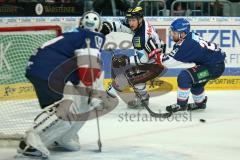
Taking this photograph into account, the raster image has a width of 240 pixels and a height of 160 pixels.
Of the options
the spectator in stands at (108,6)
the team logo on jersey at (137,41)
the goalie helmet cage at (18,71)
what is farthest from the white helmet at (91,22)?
the spectator in stands at (108,6)

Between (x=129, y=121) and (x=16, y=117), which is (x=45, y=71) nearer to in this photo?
(x=16, y=117)

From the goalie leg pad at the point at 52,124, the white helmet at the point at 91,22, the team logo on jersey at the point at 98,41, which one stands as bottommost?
the goalie leg pad at the point at 52,124

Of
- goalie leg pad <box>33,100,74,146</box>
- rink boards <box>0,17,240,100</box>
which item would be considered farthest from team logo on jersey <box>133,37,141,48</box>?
goalie leg pad <box>33,100,74,146</box>

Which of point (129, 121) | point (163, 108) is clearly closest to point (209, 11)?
point (163, 108)

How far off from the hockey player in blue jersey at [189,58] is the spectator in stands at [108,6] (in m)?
2.29

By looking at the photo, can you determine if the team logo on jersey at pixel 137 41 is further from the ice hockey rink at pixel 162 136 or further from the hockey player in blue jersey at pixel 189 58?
the ice hockey rink at pixel 162 136

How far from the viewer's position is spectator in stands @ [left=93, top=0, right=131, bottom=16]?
29.4 ft

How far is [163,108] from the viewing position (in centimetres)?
722

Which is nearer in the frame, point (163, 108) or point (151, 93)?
point (163, 108)

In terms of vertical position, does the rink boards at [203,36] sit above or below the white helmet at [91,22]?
below

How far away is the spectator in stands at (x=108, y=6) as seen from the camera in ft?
29.4

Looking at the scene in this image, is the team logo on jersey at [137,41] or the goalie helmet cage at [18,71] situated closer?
the goalie helmet cage at [18,71]

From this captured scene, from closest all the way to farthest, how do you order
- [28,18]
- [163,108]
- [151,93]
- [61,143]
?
[61,143] < [163,108] < [28,18] < [151,93]

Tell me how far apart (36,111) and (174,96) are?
2.52 meters
